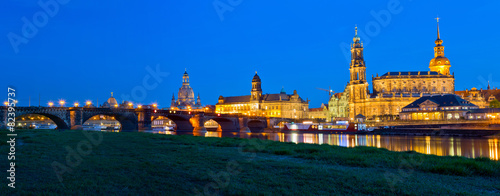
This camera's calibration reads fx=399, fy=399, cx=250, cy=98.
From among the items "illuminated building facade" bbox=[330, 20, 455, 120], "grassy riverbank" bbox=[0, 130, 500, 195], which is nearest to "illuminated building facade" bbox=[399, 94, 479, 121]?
"illuminated building facade" bbox=[330, 20, 455, 120]

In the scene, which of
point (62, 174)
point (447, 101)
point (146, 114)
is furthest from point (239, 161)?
point (447, 101)

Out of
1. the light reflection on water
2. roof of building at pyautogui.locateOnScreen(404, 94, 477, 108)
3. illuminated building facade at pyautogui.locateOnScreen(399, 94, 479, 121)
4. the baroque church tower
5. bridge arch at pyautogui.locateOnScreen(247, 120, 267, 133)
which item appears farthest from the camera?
the baroque church tower

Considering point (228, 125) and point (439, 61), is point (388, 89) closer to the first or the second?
point (439, 61)

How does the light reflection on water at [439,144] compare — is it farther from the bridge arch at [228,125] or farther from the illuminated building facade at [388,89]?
the illuminated building facade at [388,89]

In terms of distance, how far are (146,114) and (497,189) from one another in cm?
10161

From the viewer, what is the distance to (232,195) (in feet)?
33.8

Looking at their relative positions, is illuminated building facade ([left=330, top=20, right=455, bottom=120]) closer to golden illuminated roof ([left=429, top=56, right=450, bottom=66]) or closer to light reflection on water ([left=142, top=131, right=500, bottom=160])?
golden illuminated roof ([left=429, top=56, right=450, bottom=66])

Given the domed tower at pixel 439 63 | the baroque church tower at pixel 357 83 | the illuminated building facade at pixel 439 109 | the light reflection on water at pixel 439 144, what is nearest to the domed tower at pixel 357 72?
the baroque church tower at pixel 357 83

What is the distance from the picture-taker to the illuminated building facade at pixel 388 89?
16462cm

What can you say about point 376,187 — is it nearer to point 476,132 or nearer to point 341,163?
point 341,163

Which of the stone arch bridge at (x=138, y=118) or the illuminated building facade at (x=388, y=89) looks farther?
the illuminated building facade at (x=388, y=89)

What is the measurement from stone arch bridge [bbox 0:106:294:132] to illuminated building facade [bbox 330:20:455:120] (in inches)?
1340

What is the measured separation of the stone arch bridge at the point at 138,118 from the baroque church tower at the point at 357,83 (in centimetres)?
3202

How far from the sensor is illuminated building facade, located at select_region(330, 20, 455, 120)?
540ft
